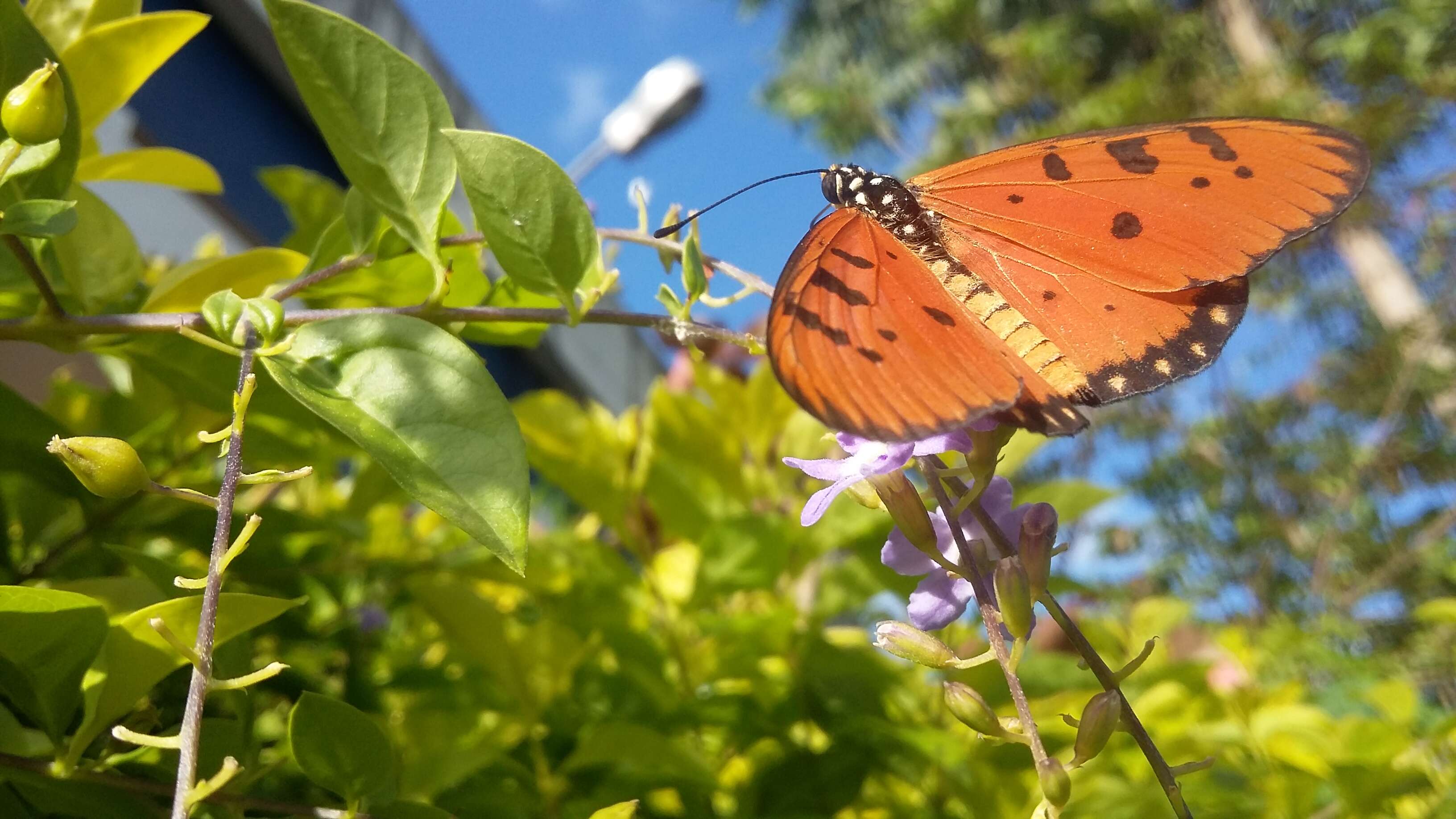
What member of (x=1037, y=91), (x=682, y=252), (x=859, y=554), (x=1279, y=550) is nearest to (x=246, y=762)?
(x=682, y=252)

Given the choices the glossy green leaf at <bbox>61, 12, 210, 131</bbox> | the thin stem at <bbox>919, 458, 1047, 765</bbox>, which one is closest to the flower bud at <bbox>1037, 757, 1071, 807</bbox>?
the thin stem at <bbox>919, 458, 1047, 765</bbox>

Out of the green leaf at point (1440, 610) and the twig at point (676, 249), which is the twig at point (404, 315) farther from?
the green leaf at point (1440, 610)

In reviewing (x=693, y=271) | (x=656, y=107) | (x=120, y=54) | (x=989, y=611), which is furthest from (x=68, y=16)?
(x=656, y=107)

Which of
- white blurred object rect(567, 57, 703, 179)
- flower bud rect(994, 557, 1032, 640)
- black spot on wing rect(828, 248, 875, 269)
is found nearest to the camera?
flower bud rect(994, 557, 1032, 640)

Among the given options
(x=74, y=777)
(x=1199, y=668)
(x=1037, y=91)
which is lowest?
(x=74, y=777)

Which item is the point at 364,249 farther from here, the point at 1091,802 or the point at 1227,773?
the point at 1227,773

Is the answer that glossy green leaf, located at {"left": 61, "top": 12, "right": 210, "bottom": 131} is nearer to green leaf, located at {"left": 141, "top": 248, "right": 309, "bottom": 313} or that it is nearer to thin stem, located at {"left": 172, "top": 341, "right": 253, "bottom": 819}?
green leaf, located at {"left": 141, "top": 248, "right": 309, "bottom": 313}

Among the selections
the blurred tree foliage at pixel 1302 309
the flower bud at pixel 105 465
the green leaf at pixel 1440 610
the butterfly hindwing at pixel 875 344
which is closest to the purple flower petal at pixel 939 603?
the butterfly hindwing at pixel 875 344
